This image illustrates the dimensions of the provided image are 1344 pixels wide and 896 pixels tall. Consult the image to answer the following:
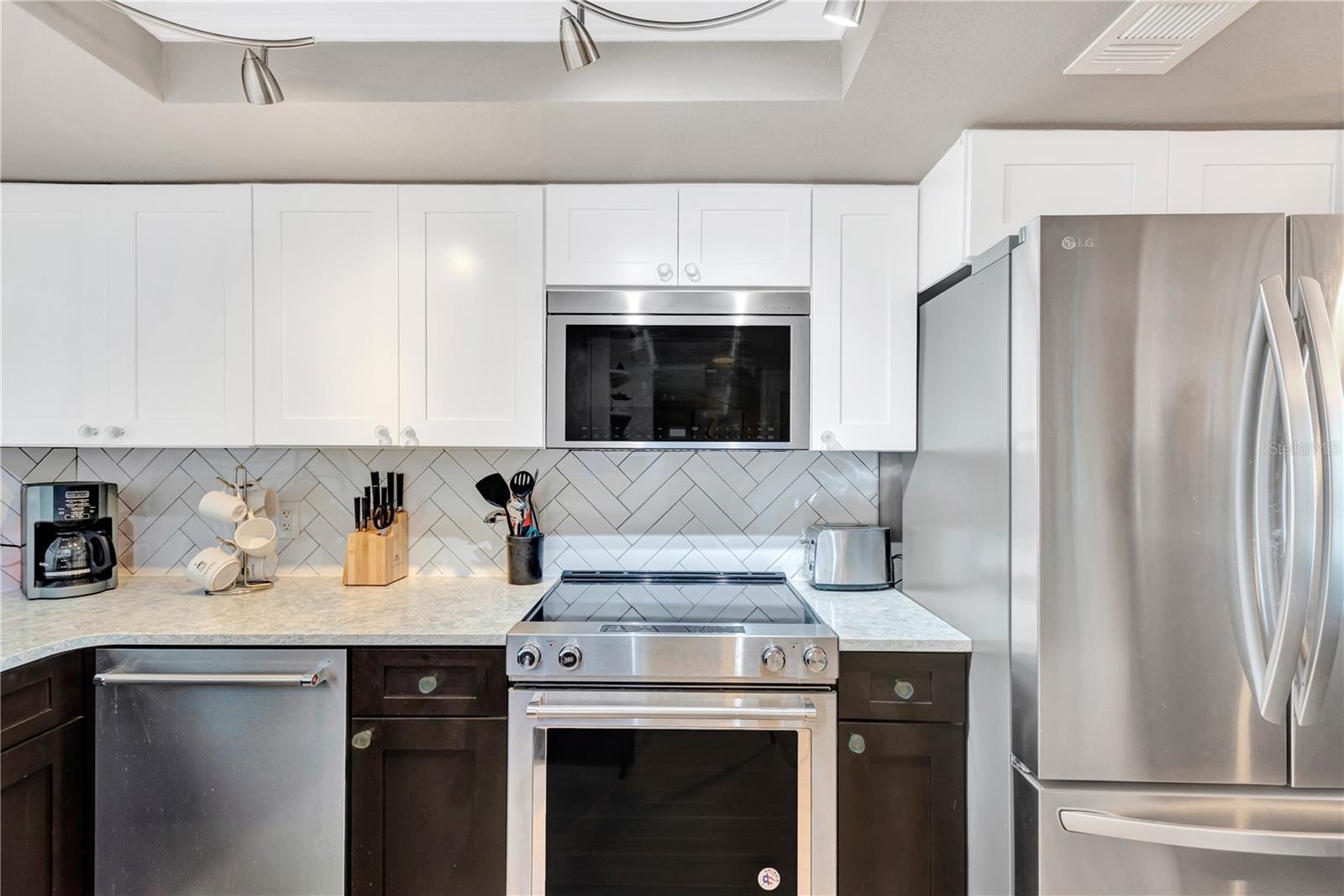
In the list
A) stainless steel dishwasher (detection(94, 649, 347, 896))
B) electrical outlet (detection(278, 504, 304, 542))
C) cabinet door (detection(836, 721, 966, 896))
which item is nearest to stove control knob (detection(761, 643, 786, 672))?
cabinet door (detection(836, 721, 966, 896))

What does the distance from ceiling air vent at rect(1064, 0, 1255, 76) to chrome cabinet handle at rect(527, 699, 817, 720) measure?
60.3 inches

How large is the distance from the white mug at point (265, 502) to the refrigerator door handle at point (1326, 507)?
2730 millimetres

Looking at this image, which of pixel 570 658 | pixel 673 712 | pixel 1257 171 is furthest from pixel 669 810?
pixel 1257 171

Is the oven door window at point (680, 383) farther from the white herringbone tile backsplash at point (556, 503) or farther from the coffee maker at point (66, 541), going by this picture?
the coffee maker at point (66, 541)

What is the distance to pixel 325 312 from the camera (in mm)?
1943

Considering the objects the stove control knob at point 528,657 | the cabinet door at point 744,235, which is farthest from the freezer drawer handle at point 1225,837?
the cabinet door at point 744,235

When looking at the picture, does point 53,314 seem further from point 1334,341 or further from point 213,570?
point 1334,341

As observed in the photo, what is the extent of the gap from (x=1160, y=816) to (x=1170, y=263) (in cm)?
109

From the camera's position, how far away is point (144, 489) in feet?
7.33

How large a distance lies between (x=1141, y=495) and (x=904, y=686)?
0.67 meters

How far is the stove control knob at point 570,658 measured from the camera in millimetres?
1551

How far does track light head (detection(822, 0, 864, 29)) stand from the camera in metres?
0.99

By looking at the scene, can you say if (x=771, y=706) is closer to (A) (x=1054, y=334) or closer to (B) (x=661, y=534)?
(B) (x=661, y=534)

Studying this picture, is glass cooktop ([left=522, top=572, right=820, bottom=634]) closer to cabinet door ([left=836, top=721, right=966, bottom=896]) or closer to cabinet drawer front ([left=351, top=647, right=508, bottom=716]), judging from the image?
cabinet drawer front ([left=351, top=647, right=508, bottom=716])
